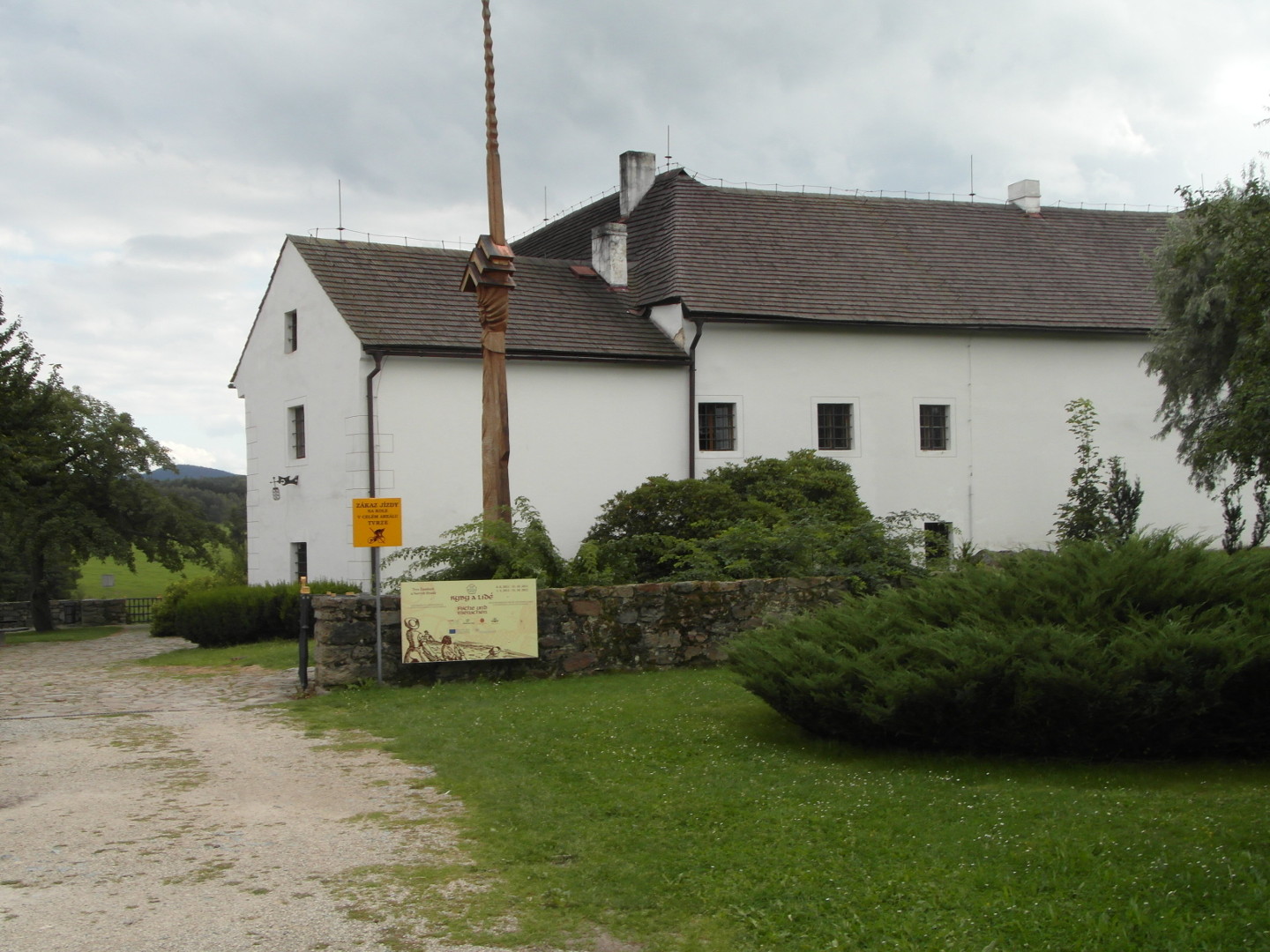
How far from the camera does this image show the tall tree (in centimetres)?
3134

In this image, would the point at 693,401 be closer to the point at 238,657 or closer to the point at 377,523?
the point at 238,657

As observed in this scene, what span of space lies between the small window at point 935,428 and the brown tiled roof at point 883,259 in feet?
5.77

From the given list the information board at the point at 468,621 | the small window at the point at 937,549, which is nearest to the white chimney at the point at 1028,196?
the small window at the point at 937,549

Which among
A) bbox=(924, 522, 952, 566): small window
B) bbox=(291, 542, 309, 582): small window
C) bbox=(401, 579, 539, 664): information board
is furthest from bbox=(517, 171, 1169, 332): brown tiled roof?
bbox=(401, 579, 539, 664): information board

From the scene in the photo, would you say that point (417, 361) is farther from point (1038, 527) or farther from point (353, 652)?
point (1038, 527)

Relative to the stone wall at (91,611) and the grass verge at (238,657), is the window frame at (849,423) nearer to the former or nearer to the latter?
the grass verge at (238,657)

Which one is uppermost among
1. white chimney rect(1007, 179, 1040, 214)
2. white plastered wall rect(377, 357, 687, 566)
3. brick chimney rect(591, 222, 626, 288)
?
white chimney rect(1007, 179, 1040, 214)

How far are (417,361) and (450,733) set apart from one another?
41.4 ft

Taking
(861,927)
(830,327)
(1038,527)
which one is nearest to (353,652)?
(861,927)

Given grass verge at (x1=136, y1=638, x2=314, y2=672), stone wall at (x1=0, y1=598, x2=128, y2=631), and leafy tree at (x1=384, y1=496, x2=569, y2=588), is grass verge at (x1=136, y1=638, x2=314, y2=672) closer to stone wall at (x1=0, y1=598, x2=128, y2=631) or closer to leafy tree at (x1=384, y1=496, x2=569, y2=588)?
leafy tree at (x1=384, y1=496, x2=569, y2=588)

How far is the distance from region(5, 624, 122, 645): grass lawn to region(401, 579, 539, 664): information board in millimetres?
16954

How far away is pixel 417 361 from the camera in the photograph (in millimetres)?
22281

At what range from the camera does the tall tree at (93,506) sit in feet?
103

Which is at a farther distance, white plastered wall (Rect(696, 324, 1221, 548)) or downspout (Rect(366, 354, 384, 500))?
white plastered wall (Rect(696, 324, 1221, 548))
